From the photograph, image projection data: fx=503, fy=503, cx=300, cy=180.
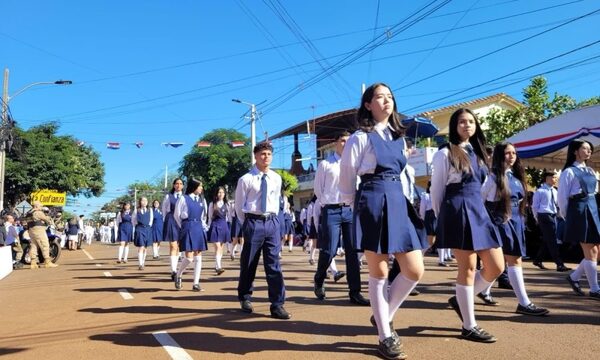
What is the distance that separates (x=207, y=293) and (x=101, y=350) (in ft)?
11.1

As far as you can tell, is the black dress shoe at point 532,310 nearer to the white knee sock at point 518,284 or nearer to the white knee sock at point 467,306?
the white knee sock at point 518,284

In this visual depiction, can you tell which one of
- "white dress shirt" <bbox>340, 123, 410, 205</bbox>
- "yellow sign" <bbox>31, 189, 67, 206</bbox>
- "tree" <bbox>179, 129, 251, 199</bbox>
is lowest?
"white dress shirt" <bbox>340, 123, 410, 205</bbox>

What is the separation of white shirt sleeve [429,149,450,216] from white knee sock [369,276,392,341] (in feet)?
3.30

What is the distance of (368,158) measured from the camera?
396cm

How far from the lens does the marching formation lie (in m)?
3.91

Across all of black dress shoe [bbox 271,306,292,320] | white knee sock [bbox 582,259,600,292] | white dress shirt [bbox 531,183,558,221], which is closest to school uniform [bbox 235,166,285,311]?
black dress shoe [bbox 271,306,292,320]

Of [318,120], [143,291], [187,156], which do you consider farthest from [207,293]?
[187,156]

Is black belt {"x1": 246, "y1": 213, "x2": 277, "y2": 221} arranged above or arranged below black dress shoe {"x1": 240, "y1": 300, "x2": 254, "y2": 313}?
above

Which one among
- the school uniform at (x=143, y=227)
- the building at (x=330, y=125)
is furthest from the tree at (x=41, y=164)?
the school uniform at (x=143, y=227)

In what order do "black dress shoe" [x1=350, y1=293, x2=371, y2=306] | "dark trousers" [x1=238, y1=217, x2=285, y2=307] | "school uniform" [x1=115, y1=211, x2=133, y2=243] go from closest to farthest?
"dark trousers" [x1=238, y1=217, x2=285, y2=307] → "black dress shoe" [x1=350, y1=293, x2=371, y2=306] → "school uniform" [x1=115, y1=211, x2=133, y2=243]

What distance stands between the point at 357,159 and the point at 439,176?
93 centimetres

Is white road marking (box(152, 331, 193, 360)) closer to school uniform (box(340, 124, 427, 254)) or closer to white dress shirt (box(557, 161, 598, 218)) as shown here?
school uniform (box(340, 124, 427, 254))

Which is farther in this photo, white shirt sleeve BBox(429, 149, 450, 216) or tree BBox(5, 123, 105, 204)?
tree BBox(5, 123, 105, 204)

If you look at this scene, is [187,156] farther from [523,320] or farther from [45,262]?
[523,320]
